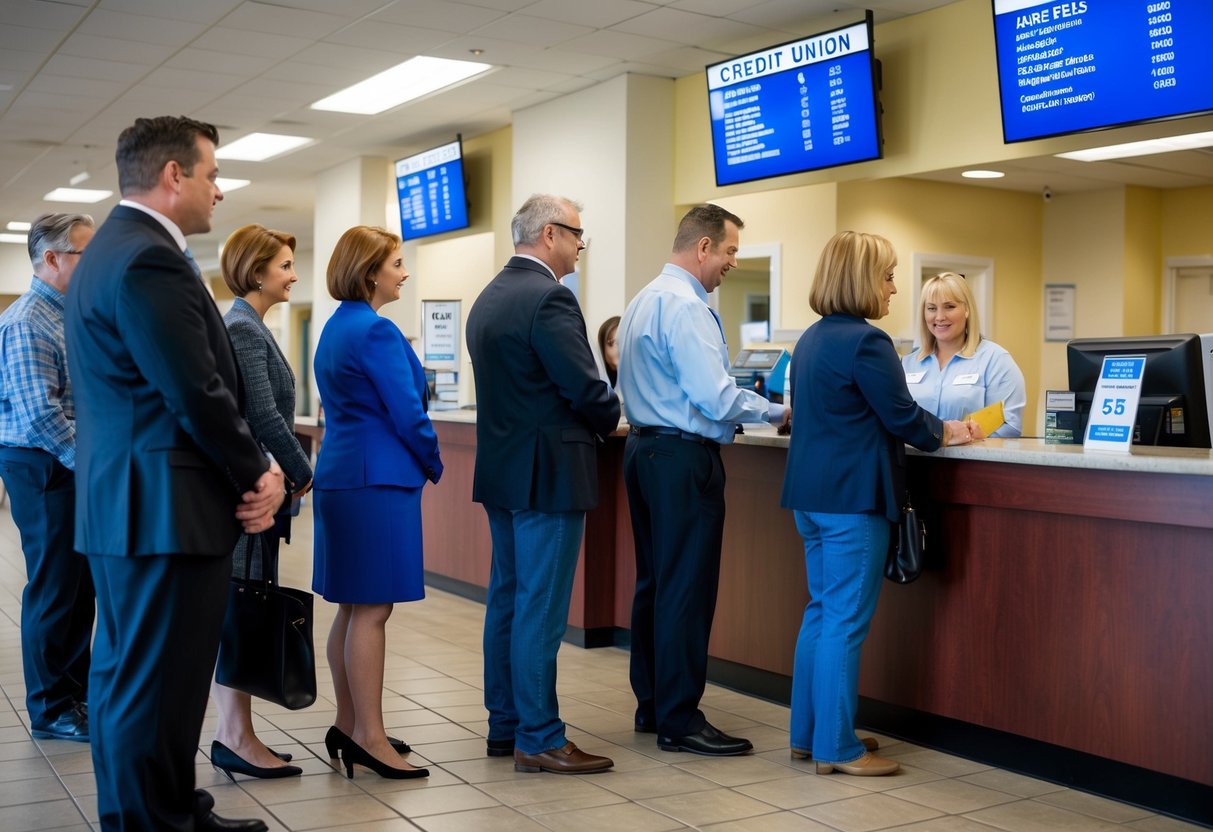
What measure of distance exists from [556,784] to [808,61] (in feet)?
13.5

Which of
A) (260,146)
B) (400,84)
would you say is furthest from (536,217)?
(260,146)

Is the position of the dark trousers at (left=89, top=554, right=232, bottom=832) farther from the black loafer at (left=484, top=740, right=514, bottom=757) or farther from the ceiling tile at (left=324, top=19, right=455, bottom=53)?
the ceiling tile at (left=324, top=19, right=455, bottom=53)

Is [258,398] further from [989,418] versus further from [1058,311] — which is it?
[1058,311]

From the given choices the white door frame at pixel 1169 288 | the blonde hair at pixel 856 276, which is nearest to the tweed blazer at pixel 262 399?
the blonde hair at pixel 856 276

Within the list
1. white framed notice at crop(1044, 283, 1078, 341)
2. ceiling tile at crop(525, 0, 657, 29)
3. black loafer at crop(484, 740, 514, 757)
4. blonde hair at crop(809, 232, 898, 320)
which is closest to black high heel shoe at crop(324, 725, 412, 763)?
black loafer at crop(484, 740, 514, 757)

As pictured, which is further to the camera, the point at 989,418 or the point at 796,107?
the point at 796,107

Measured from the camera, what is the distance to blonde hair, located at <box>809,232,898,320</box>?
349 cm

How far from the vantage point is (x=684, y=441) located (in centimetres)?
372

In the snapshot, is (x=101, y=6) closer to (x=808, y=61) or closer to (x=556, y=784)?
(x=808, y=61)

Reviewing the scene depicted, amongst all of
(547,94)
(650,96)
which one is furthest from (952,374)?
(547,94)

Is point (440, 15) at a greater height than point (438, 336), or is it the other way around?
point (440, 15)

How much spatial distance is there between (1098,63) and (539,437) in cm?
303

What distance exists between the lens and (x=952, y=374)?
4793mm

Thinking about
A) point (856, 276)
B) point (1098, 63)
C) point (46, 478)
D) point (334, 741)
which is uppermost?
point (1098, 63)
